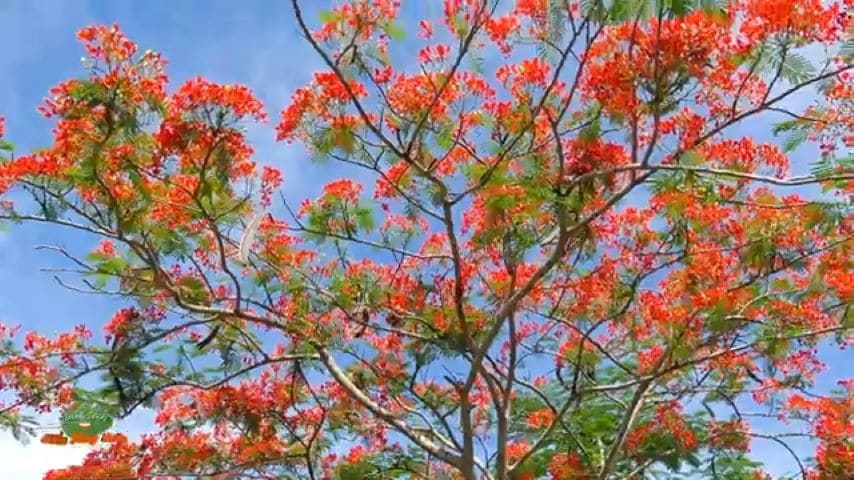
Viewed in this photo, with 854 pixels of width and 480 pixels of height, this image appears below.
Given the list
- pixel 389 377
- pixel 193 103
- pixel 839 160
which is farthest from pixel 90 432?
pixel 839 160

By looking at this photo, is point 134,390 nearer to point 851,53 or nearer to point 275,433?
point 275,433

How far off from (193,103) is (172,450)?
11.5 feet

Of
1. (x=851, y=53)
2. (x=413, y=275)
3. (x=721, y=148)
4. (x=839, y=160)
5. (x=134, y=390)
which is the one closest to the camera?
(x=851, y=53)

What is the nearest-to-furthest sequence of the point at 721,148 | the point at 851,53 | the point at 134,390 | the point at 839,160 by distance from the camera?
the point at 851,53 → the point at 839,160 → the point at 721,148 → the point at 134,390

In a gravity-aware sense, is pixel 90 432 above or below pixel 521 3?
below

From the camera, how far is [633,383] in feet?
25.4

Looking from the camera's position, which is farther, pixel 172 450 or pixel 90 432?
pixel 172 450

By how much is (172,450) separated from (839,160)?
554 cm

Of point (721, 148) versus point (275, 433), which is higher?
point (721, 148)

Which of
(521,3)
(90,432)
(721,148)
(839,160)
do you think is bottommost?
(90,432)

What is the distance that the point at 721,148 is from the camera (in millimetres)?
7359

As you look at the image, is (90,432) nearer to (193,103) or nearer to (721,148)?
(193,103)

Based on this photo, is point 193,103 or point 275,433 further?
point 275,433

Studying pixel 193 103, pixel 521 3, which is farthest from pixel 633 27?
pixel 193 103
